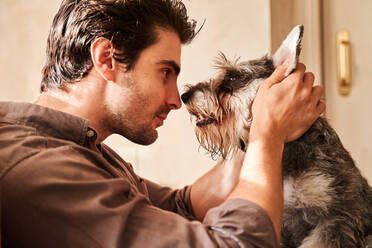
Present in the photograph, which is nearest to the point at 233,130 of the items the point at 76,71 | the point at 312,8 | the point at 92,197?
the point at 76,71

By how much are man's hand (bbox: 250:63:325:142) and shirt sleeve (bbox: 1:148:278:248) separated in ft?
1.01

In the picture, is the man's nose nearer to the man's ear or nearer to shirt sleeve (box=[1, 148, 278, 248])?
the man's ear

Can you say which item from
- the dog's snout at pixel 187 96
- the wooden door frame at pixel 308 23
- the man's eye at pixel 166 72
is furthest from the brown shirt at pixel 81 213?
the wooden door frame at pixel 308 23

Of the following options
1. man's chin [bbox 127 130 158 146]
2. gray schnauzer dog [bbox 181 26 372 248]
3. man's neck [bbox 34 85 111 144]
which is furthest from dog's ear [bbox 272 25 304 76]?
man's neck [bbox 34 85 111 144]

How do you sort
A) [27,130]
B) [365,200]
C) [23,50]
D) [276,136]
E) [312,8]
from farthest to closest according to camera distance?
1. [23,50]
2. [312,8]
3. [365,200]
4. [276,136]
5. [27,130]

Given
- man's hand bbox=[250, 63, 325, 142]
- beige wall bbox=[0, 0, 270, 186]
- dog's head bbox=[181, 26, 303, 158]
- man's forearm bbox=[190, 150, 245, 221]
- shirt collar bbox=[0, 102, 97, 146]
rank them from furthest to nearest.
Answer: beige wall bbox=[0, 0, 270, 186], man's forearm bbox=[190, 150, 245, 221], dog's head bbox=[181, 26, 303, 158], man's hand bbox=[250, 63, 325, 142], shirt collar bbox=[0, 102, 97, 146]

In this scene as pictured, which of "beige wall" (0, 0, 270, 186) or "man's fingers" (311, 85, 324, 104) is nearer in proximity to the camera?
"man's fingers" (311, 85, 324, 104)

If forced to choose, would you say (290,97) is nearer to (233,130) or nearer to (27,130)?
(233,130)

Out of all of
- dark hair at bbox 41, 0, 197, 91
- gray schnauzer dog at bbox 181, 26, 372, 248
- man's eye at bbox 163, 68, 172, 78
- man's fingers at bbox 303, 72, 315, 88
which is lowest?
gray schnauzer dog at bbox 181, 26, 372, 248

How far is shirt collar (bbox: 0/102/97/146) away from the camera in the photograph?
1084mm

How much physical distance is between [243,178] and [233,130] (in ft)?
1.64

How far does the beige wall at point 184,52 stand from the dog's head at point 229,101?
34.1 inches

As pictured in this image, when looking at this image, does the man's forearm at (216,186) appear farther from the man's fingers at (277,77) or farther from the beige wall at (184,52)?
the beige wall at (184,52)

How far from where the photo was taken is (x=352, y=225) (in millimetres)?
1269
